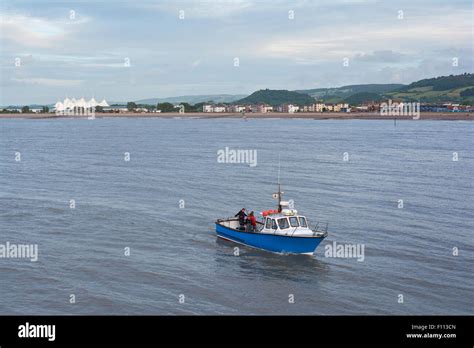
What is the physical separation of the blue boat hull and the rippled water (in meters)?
0.53

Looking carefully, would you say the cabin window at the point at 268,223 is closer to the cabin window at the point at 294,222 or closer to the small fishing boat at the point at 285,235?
the small fishing boat at the point at 285,235

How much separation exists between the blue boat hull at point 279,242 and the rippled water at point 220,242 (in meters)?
0.53

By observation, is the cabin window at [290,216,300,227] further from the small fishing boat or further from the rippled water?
the rippled water

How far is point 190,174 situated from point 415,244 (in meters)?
32.7

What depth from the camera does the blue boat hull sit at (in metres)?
31.3

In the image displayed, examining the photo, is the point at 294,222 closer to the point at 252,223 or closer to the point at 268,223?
the point at 268,223

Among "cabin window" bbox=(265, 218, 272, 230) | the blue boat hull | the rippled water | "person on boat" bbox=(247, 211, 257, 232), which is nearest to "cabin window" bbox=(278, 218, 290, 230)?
"cabin window" bbox=(265, 218, 272, 230)

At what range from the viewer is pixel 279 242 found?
105 feet

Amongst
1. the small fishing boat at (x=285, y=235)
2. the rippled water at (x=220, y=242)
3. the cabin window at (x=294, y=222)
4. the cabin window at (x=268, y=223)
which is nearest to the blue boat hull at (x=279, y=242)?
the small fishing boat at (x=285, y=235)

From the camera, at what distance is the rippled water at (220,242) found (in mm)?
25391

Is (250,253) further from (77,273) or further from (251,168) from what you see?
(251,168)

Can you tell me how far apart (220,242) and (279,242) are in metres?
4.83
